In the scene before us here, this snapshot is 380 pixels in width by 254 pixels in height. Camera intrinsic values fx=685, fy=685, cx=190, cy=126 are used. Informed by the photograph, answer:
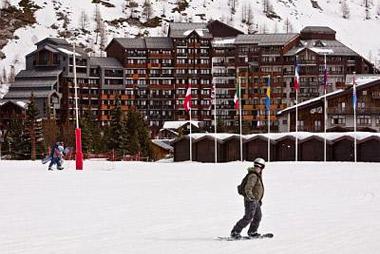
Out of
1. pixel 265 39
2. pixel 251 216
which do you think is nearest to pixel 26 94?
pixel 265 39

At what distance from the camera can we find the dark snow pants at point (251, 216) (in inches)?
462

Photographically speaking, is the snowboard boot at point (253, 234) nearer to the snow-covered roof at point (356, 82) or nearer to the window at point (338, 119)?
the snow-covered roof at point (356, 82)

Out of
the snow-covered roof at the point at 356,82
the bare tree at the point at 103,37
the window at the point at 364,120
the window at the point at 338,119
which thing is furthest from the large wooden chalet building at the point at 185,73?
the bare tree at the point at 103,37

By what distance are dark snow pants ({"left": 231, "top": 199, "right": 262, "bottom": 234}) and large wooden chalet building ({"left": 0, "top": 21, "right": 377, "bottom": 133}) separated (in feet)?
304

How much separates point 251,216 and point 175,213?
200 inches

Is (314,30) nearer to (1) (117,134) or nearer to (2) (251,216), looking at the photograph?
(1) (117,134)

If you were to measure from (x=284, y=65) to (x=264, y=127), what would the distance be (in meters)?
10.6

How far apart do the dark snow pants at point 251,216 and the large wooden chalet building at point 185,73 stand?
92656mm

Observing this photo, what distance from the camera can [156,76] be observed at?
111500mm

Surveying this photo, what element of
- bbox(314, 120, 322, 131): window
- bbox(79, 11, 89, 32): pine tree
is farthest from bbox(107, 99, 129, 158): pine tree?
bbox(79, 11, 89, 32): pine tree

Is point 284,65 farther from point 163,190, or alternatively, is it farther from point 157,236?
point 157,236

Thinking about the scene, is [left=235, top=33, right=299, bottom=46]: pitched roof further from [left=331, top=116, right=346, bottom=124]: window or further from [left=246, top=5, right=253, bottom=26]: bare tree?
[left=246, top=5, right=253, bottom=26]: bare tree

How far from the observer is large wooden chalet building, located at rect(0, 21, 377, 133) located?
10662 centimetres

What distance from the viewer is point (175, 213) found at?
54.6ft
